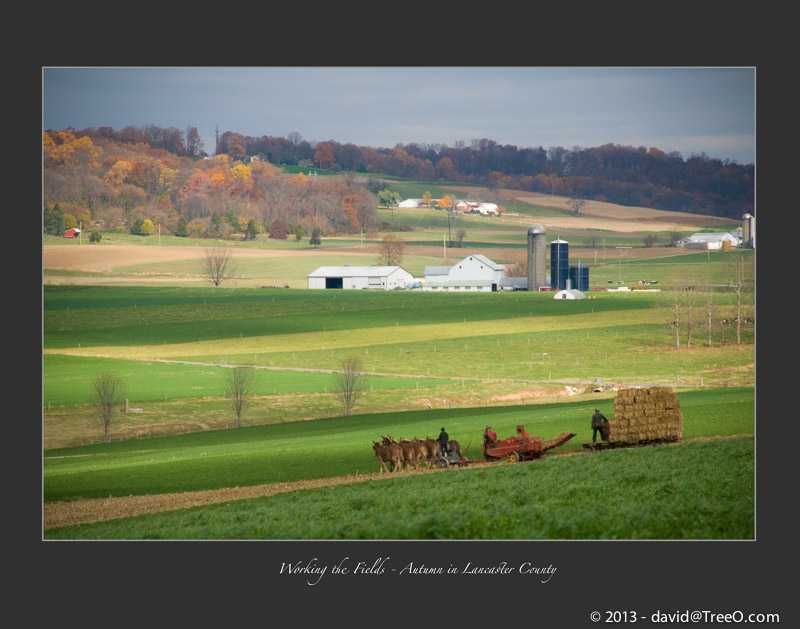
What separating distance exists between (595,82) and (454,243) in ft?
51.9

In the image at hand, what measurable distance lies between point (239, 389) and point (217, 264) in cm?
756

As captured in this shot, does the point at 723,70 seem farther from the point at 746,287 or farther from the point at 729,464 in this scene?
the point at 746,287

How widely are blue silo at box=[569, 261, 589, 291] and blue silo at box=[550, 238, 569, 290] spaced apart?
0.36m

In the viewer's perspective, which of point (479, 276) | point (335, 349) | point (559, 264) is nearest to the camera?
point (335, 349)

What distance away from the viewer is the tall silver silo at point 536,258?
44.7 meters

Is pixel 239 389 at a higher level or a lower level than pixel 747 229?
lower

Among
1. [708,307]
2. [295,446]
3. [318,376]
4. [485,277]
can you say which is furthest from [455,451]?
[485,277]

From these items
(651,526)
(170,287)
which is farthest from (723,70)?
(170,287)

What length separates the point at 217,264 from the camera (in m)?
41.5

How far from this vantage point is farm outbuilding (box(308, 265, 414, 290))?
142ft

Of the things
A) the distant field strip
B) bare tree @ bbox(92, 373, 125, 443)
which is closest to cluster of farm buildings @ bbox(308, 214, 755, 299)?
the distant field strip

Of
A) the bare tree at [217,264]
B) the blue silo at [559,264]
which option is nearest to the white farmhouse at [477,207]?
the blue silo at [559,264]

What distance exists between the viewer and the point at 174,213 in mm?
38438

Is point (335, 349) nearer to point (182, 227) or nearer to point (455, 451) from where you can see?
point (182, 227)
